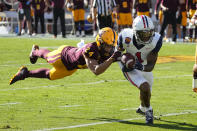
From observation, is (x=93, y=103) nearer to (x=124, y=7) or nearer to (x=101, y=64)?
(x=101, y=64)

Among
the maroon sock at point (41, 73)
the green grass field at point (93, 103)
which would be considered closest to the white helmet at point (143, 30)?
the green grass field at point (93, 103)

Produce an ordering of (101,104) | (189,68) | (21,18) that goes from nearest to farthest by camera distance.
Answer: (101,104) → (189,68) → (21,18)

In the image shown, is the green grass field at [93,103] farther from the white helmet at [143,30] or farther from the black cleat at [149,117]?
the white helmet at [143,30]

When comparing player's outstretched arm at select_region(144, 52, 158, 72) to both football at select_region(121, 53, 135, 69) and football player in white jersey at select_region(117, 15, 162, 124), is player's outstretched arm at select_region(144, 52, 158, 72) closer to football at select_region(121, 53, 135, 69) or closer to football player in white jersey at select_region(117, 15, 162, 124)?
football player in white jersey at select_region(117, 15, 162, 124)

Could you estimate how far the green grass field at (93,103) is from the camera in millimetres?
6289

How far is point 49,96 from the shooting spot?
8312 mm

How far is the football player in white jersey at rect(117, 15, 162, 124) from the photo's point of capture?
6.42 m

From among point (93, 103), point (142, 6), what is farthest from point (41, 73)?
point (142, 6)

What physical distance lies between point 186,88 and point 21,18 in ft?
45.2

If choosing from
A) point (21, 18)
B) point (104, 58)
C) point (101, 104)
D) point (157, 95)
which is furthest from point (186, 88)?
point (21, 18)

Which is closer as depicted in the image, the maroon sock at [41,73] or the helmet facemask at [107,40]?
the helmet facemask at [107,40]

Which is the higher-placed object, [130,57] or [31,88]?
[130,57]

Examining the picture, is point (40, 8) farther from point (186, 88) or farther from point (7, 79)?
point (186, 88)

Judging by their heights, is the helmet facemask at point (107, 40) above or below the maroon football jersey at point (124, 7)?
above
